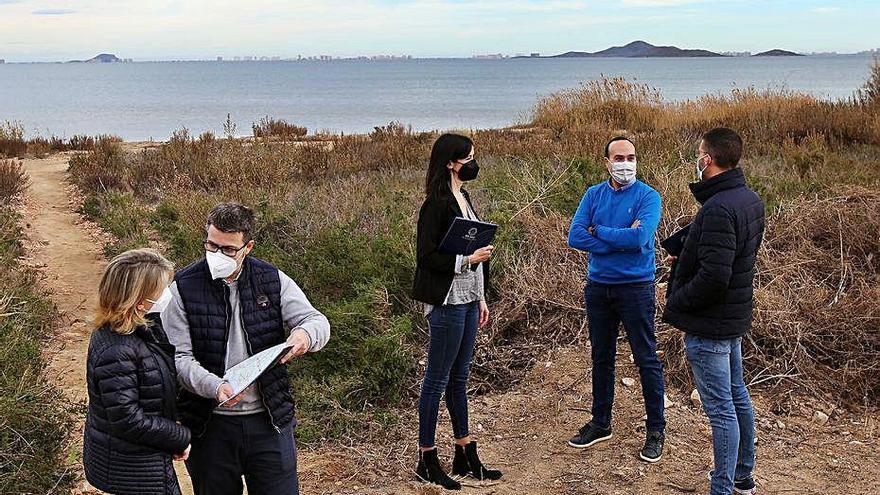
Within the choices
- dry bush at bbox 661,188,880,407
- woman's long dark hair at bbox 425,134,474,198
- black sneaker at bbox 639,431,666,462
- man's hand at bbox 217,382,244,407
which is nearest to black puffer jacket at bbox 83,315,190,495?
man's hand at bbox 217,382,244,407

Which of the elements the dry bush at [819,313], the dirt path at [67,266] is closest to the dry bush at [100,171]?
the dirt path at [67,266]

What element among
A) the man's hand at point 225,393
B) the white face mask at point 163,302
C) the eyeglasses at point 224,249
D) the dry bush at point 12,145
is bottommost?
the dry bush at point 12,145

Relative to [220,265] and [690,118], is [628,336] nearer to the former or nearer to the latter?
[220,265]

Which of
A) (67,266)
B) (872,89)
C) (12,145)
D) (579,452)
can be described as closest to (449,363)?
(579,452)

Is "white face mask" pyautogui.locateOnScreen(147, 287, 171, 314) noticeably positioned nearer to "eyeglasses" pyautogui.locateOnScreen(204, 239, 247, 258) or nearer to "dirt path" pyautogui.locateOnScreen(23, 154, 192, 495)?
"eyeglasses" pyautogui.locateOnScreen(204, 239, 247, 258)

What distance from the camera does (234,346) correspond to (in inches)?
134

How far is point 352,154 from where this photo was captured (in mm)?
14477

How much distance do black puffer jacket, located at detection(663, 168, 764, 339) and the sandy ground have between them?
3.84ft

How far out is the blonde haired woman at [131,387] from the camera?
3170mm

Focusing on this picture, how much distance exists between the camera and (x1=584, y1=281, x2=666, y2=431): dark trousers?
4.99 metres

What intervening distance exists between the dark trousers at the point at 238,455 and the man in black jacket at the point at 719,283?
2088 mm

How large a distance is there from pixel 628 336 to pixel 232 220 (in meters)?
2.66

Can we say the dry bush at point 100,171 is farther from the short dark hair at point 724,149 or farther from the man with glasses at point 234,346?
the short dark hair at point 724,149

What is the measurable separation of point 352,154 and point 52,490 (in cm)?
1041
